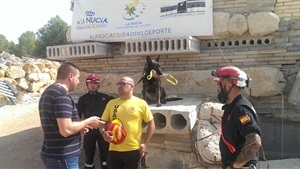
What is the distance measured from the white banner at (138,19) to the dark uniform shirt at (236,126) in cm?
388

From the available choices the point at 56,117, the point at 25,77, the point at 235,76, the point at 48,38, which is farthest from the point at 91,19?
the point at 48,38

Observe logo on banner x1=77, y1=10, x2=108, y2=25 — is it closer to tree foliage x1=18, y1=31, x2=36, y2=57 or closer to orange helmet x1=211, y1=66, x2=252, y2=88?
orange helmet x1=211, y1=66, x2=252, y2=88

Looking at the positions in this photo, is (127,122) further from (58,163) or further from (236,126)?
(236,126)

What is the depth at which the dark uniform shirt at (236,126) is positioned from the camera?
2.56 meters

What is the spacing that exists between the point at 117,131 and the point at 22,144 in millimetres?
4566

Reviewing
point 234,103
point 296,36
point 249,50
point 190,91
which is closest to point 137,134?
point 234,103

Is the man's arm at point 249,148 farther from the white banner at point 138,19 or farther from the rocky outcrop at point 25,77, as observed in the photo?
the rocky outcrop at point 25,77

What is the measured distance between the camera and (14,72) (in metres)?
15.6

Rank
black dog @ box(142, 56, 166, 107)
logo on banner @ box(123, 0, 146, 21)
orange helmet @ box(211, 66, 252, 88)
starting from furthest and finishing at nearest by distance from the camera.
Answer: logo on banner @ box(123, 0, 146, 21)
black dog @ box(142, 56, 166, 107)
orange helmet @ box(211, 66, 252, 88)

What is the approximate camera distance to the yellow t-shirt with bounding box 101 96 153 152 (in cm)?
379

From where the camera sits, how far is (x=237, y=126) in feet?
8.65

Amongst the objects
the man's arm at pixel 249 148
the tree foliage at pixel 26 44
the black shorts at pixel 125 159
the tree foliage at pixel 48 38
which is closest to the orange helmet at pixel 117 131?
the black shorts at pixel 125 159

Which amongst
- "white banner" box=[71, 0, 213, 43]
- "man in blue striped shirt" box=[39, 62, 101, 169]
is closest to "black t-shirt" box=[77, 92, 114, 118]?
"man in blue striped shirt" box=[39, 62, 101, 169]

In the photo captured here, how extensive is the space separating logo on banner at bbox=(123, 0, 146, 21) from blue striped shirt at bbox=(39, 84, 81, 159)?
13.9ft
